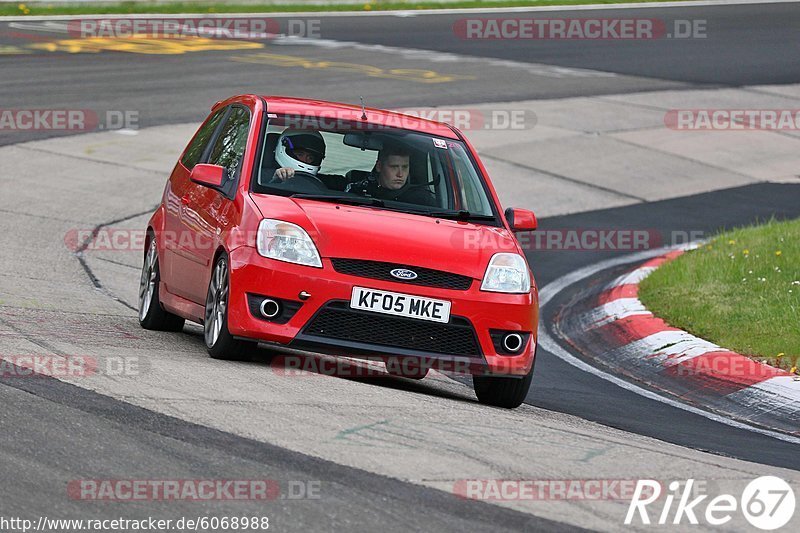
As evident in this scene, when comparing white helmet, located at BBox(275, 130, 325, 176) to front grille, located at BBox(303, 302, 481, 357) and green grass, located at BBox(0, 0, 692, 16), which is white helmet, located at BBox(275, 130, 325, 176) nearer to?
front grille, located at BBox(303, 302, 481, 357)

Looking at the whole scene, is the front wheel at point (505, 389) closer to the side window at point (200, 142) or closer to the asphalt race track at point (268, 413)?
the asphalt race track at point (268, 413)

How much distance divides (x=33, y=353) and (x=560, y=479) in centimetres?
309

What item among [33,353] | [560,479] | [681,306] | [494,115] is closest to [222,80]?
[494,115]

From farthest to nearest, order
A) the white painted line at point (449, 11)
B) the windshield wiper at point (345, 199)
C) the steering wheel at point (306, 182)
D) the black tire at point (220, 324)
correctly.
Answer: the white painted line at point (449, 11) < the steering wheel at point (306, 182) < the windshield wiper at point (345, 199) < the black tire at point (220, 324)

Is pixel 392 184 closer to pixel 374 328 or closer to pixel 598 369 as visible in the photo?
pixel 374 328

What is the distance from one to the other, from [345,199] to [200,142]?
178 cm

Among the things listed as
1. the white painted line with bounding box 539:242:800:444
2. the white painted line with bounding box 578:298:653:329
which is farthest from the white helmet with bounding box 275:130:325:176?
the white painted line with bounding box 578:298:653:329

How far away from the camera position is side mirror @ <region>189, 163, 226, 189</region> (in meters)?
8.56

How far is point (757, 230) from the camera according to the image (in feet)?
45.9

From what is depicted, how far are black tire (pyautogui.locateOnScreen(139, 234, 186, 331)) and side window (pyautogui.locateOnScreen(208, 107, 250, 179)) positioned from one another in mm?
843

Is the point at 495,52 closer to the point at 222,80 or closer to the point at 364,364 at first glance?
the point at 222,80

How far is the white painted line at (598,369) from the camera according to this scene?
8509 millimetres

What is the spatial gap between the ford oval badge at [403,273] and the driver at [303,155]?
109 centimetres

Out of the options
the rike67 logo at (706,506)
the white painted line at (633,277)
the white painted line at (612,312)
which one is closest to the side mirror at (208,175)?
the rike67 logo at (706,506)
